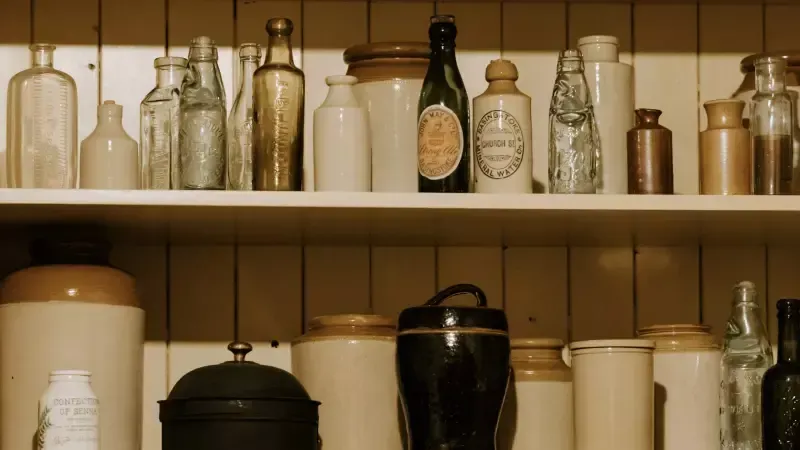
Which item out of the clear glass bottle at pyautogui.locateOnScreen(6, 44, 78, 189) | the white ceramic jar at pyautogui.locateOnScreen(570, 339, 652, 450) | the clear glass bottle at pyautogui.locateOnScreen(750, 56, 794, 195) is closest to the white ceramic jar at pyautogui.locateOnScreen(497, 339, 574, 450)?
the white ceramic jar at pyautogui.locateOnScreen(570, 339, 652, 450)

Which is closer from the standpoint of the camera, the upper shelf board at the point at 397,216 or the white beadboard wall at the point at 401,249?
the upper shelf board at the point at 397,216

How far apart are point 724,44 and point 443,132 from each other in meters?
0.52

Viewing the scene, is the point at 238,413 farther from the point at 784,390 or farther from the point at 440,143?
the point at 784,390

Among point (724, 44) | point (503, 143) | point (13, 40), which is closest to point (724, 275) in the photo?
point (724, 44)

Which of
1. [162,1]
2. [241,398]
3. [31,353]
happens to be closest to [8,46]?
[162,1]

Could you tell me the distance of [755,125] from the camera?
5.33 feet

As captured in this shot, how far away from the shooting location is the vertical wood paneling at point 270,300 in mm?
1742

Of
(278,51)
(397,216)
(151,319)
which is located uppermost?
(278,51)

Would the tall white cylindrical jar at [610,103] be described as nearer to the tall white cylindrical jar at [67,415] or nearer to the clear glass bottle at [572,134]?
the clear glass bottle at [572,134]

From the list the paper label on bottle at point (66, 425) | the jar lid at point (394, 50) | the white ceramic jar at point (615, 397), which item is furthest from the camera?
the jar lid at point (394, 50)

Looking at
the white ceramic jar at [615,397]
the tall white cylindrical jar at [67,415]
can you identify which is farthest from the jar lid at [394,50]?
the tall white cylindrical jar at [67,415]

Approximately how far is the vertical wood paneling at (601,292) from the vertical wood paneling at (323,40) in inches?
15.8

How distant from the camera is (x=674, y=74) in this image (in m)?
1.83

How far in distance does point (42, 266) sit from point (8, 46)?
366mm
